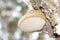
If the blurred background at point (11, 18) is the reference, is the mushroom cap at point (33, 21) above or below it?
above

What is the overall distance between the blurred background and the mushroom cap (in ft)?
4.05

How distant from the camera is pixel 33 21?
0.34 m

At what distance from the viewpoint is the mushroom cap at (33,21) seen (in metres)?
0.33

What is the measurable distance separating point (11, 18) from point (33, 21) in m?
1.40

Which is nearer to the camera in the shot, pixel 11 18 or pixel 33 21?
pixel 33 21

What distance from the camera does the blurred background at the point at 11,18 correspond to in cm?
165

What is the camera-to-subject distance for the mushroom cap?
1.09 feet

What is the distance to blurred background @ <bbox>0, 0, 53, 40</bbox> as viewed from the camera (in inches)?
64.9

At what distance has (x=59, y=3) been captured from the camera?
31 cm

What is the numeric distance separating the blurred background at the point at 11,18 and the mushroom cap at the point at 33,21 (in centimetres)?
124

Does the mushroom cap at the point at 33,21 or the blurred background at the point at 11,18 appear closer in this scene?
the mushroom cap at the point at 33,21

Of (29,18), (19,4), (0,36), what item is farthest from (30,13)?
(19,4)

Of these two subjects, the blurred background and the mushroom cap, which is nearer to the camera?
the mushroom cap

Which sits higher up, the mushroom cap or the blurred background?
the mushroom cap
